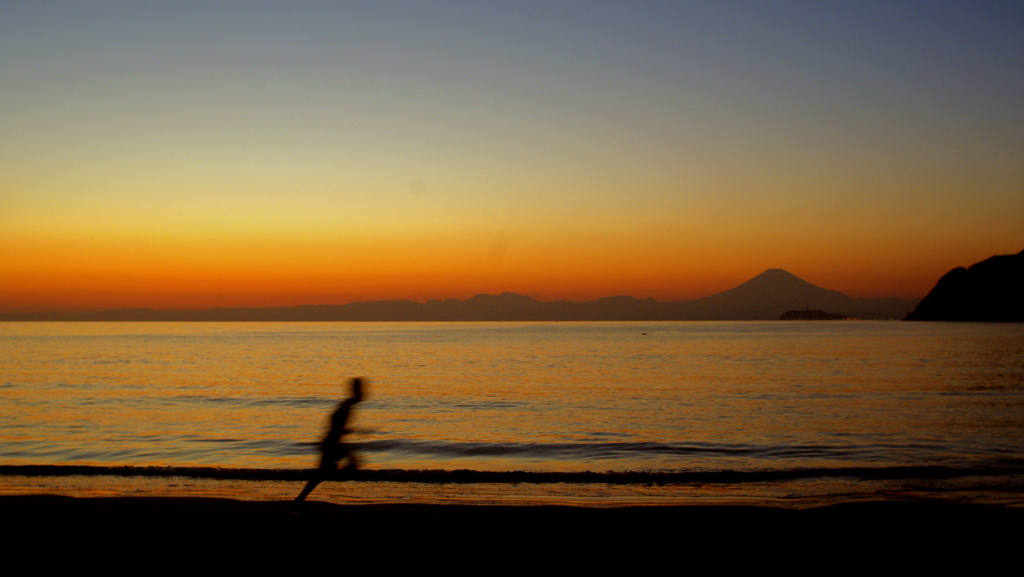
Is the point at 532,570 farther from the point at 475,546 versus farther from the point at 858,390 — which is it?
the point at 858,390

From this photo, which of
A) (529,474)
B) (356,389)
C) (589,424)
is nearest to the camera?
→ (356,389)

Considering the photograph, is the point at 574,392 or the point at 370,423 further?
the point at 574,392

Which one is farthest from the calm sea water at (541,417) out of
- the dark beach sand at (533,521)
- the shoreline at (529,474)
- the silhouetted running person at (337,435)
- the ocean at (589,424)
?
the dark beach sand at (533,521)

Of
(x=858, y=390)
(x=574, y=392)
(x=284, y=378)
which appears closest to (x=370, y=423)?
(x=574, y=392)

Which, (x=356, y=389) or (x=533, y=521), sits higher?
(x=356, y=389)

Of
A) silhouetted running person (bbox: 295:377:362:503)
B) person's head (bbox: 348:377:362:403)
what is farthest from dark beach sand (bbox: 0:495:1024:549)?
person's head (bbox: 348:377:362:403)

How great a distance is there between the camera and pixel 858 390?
29828 mm

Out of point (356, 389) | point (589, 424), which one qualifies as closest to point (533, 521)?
point (356, 389)

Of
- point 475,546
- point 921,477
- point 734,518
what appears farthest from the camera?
point 921,477

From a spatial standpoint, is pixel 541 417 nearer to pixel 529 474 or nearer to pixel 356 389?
pixel 529 474

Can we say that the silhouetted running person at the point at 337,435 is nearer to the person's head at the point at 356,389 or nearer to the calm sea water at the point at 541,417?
the person's head at the point at 356,389

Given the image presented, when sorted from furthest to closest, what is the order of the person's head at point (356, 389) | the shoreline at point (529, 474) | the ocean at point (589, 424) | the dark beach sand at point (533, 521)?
the ocean at point (589, 424), the shoreline at point (529, 474), the person's head at point (356, 389), the dark beach sand at point (533, 521)

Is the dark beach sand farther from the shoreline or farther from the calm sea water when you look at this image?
the shoreline

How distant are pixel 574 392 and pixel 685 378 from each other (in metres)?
9.74
